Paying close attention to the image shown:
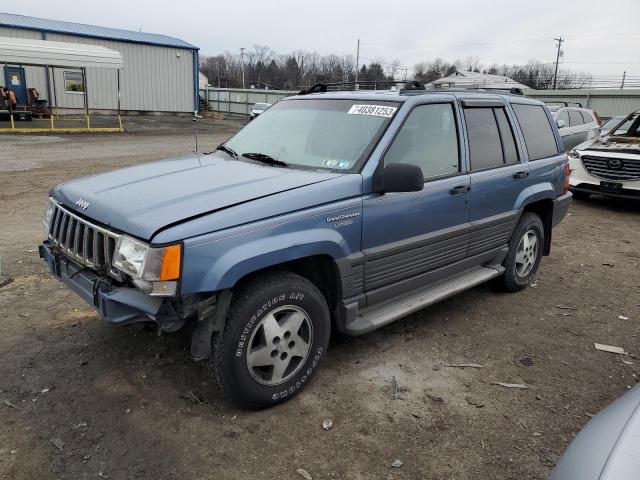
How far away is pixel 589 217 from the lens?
9.13m

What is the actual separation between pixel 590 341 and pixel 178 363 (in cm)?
337

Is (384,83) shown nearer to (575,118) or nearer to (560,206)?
(560,206)

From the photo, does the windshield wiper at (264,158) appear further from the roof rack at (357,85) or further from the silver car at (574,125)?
the silver car at (574,125)

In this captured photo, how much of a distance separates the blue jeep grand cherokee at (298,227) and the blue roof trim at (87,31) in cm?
2819

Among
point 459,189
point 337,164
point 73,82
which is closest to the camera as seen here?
point 337,164

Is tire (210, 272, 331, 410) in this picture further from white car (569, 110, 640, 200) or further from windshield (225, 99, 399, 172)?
white car (569, 110, 640, 200)

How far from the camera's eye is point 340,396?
341cm

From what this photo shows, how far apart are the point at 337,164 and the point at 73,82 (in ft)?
96.3

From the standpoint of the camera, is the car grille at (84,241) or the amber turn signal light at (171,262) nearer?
the amber turn signal light at (171,262)

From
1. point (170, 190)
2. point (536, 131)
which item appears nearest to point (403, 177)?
point (170, 190)

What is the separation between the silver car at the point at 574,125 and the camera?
13.1m

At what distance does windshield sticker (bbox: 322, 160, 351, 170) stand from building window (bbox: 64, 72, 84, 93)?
29054mm

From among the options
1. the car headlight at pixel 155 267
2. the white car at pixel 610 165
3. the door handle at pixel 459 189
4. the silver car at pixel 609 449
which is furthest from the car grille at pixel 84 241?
the white car at pixel 610 165

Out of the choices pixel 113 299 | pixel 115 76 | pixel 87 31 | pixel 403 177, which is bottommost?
pixel 113 299
